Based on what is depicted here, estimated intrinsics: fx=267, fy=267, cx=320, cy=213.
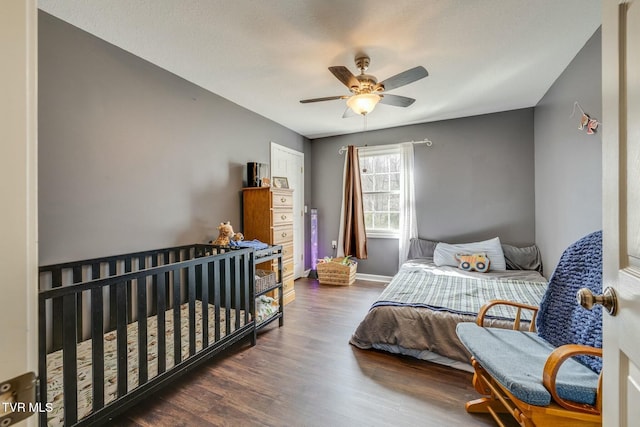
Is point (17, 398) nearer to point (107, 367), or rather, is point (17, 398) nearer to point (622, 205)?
point (622, 205)

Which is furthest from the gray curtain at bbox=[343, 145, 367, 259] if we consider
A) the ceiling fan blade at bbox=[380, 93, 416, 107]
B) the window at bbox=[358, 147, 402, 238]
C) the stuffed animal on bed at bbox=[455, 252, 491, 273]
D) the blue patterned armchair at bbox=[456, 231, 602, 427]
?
the blue patterned armchair at bbox=[456, 231, 602, 427]

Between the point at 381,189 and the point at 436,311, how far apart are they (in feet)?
8.04

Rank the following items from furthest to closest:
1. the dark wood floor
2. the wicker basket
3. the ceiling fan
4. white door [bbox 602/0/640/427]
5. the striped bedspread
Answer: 1. the wicker basket
2. the striped bedspread
3. the ceiling fan
4. the dark wood floor
5. white door [bbox 602/0/640/427]

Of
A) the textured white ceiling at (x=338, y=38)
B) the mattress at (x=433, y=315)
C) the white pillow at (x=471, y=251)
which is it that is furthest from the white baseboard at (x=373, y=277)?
the textured white ceiling at (x=338, y=38)

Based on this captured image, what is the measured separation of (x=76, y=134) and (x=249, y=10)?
4.65 ft

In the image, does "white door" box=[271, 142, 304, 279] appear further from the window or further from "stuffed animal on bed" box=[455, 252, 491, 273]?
"stuffed animal on bed" box=[455, 252, 491, 273]

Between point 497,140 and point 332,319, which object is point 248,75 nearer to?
point 332,319

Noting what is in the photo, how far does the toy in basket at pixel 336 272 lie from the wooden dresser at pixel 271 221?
2.27 feet

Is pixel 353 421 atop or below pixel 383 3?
below

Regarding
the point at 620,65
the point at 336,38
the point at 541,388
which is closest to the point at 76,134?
the point at 336,38

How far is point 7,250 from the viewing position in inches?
15.2

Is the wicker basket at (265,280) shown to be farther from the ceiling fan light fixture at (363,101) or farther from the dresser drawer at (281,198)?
the ceiling fan light fixture at (363,101)

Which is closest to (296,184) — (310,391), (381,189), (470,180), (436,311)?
(381,189)

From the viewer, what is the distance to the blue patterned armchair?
3.59ft
